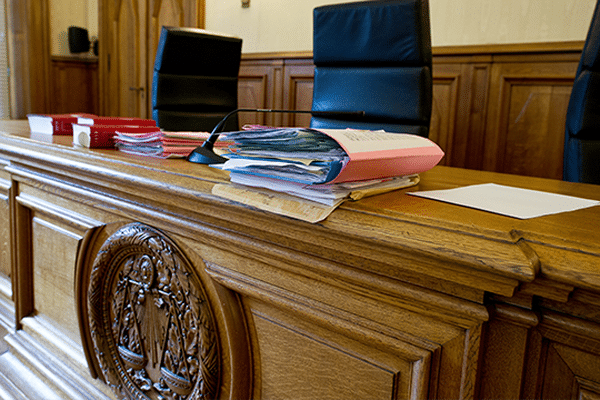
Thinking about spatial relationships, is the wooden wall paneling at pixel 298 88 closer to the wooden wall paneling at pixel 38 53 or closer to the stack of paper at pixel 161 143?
the stack of paper at pixel 161 143

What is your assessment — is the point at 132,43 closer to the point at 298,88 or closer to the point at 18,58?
the point at 18,58

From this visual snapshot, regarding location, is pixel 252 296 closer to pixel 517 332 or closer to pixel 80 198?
pixel 517 332

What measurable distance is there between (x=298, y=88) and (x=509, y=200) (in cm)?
292

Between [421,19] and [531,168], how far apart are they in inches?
51.9

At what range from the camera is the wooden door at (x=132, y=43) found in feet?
13.8

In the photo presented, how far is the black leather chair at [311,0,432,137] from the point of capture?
1.79 meters

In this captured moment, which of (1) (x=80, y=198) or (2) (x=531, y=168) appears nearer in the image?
(1) (x=80, y=198)

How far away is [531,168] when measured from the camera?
8.69 feet

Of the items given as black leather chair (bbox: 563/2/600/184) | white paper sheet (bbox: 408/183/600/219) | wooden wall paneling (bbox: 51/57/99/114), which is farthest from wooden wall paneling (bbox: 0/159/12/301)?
wooden wall paneling (bbox: 51/57/99/114)

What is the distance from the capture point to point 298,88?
3418 mm

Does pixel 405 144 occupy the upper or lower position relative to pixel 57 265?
upper

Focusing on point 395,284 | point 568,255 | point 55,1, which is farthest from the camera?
point 55,1

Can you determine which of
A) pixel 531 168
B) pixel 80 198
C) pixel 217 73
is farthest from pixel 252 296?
pixel 531 168

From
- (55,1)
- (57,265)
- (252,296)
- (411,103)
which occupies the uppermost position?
(55,1)
